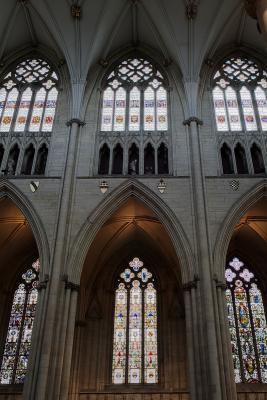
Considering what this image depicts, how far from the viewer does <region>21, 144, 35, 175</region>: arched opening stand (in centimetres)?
1452

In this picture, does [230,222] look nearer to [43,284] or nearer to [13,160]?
[43,284]

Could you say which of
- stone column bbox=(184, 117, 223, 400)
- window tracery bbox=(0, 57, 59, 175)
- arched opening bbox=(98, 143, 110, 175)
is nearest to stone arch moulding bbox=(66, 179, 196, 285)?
stone column bbox=(184, 117, 223, 400)

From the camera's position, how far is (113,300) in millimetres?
15352

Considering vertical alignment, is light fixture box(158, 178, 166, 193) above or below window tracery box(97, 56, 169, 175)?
below

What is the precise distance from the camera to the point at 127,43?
17969 mm

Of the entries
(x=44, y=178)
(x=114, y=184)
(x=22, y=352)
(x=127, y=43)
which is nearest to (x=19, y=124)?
(x=44, y=178)

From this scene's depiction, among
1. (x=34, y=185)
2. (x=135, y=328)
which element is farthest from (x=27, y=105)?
(x=135, y=328)

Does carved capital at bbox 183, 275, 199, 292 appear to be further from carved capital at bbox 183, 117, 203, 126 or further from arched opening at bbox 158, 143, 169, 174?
carved capital at bbox 183, 117, 203, 126

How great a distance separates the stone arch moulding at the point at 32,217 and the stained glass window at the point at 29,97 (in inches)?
125

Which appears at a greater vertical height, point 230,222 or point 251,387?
point 230,222

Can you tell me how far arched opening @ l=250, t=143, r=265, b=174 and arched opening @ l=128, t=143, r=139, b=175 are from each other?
4192 mm

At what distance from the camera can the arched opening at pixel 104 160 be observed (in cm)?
1454

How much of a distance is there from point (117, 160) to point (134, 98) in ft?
11.0

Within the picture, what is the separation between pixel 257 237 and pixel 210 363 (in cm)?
670
